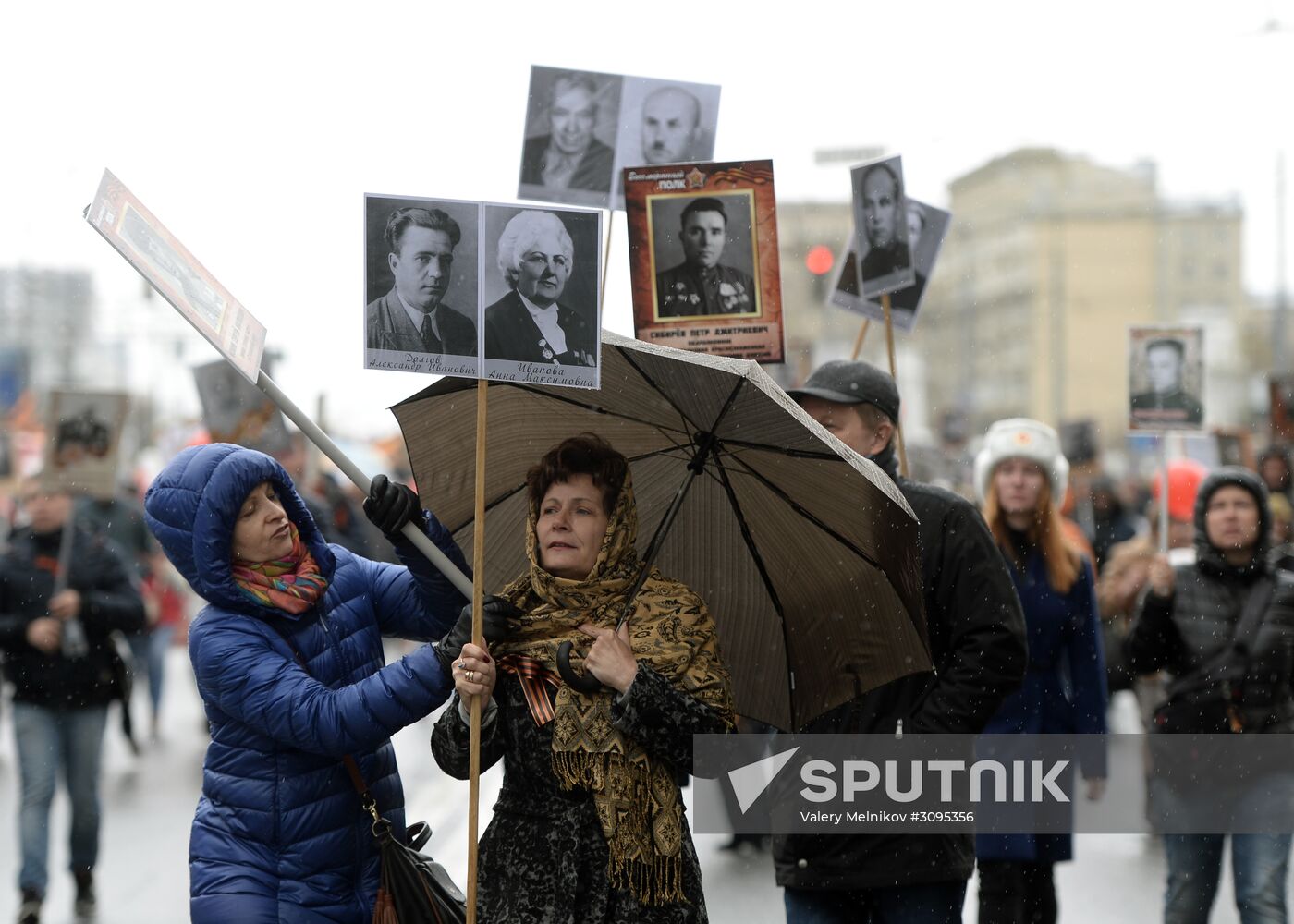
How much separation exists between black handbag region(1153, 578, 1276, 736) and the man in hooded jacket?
157 centimetres

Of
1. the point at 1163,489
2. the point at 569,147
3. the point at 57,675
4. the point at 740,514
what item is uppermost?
the point at 569,147

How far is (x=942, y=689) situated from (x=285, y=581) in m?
1.65

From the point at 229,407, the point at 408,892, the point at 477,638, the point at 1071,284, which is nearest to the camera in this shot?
the point at 477,638

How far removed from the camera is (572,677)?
3.50 metres

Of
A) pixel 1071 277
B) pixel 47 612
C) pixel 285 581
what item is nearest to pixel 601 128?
pixel 285 581

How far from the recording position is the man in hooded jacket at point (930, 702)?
169 inches

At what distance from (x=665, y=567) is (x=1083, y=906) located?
389 centimetres

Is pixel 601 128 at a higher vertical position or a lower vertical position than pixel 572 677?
higher

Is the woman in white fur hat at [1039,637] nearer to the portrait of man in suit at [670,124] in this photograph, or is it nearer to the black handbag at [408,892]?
the portrait of man in suit at [670,124]

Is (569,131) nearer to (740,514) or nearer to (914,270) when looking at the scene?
(914,270)

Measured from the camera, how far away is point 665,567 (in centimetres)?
407

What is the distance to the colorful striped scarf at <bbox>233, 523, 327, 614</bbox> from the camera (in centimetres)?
374

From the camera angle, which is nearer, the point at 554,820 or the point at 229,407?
the point at 554,820

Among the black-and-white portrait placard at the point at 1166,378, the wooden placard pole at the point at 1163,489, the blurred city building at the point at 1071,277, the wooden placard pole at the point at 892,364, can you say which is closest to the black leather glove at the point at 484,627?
the wooden placard pole at the point at 892,364
